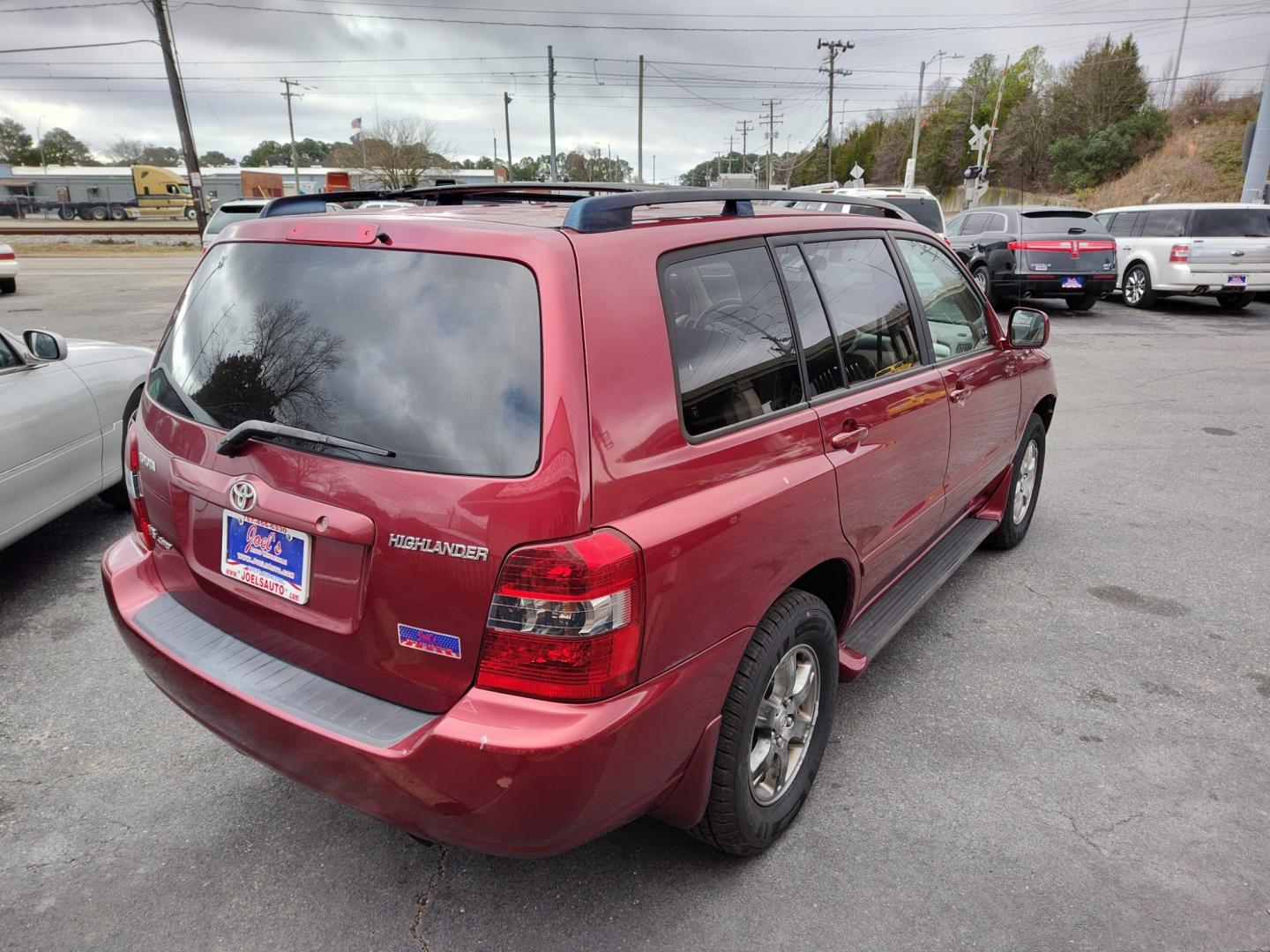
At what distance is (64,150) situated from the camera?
99875 millimetres

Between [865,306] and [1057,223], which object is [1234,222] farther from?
[865,306]

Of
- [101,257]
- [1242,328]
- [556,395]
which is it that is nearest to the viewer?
[556,395]

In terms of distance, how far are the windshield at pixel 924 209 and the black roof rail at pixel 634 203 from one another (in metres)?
13.1

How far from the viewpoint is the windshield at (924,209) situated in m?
14.6

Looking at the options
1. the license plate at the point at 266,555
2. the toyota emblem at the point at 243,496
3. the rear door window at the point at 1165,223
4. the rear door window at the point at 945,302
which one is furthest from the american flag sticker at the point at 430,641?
the rear door window at the point at 1165,223

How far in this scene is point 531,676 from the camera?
1.78m

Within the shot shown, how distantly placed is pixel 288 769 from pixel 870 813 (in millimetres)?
1726

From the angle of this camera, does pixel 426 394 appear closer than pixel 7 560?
Yes

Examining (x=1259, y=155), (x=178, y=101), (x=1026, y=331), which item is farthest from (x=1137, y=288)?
(x=178, y=101)

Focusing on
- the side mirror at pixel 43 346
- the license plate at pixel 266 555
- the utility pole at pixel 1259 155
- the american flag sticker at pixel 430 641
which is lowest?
the american flag sticker at pixel 430 641

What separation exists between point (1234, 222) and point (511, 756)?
654 inches

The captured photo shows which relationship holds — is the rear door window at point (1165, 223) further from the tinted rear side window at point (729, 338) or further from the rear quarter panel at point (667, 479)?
the rear quarter panel at point (667, 479)

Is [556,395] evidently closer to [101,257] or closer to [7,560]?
[7,560]

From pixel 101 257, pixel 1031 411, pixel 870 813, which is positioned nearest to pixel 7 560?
pixel 870 813
